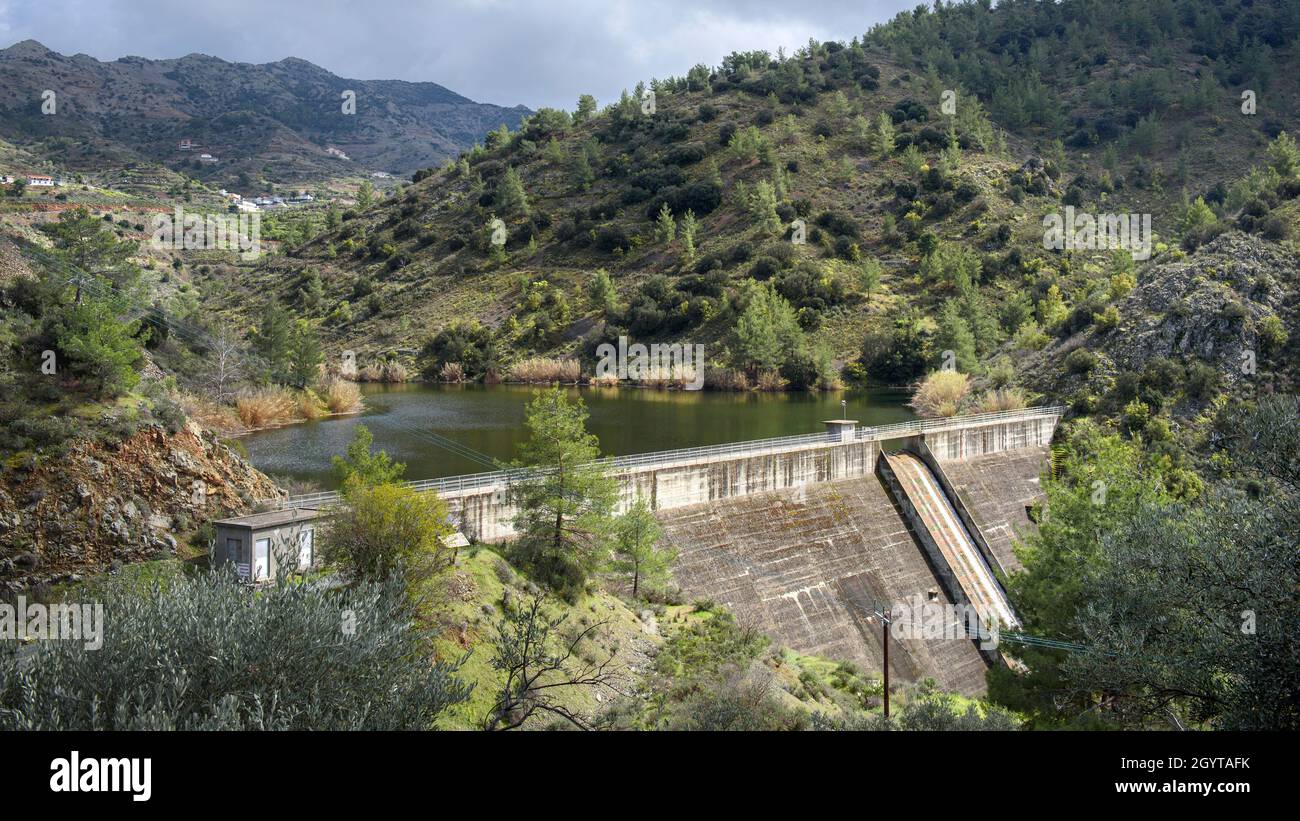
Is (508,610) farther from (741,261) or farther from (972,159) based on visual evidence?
(972,159)

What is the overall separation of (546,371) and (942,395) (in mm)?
40425

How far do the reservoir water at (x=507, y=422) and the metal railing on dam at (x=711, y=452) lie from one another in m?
8.71

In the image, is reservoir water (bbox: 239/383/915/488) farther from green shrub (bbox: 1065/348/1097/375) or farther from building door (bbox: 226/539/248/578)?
building door (bbox: 226/539/248/578)

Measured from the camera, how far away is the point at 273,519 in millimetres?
19828

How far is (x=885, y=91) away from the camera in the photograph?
13275 cm

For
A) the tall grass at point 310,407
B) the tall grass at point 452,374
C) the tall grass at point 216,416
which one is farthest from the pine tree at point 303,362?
the tall grass at point 452,374

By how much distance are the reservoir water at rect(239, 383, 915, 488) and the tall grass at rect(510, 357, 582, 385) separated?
403 centimetres

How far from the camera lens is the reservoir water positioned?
4288cm

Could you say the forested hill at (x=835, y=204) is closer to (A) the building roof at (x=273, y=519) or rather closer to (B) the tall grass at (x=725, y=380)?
(B) the tall grass at (x=725, y=380)

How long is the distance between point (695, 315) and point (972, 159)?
49.8m

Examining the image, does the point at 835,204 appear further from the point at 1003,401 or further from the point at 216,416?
the point at 216,416

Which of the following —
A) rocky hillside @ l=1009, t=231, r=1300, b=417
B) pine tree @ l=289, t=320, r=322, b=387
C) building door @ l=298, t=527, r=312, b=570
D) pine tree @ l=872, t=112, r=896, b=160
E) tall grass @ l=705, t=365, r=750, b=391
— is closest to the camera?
building door @ l=298, t=527, r=312, b=570

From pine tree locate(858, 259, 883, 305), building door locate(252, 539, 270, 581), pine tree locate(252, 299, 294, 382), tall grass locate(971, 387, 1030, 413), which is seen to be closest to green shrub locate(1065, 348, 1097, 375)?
tall grass locate(971, 387, 1030, 413)
